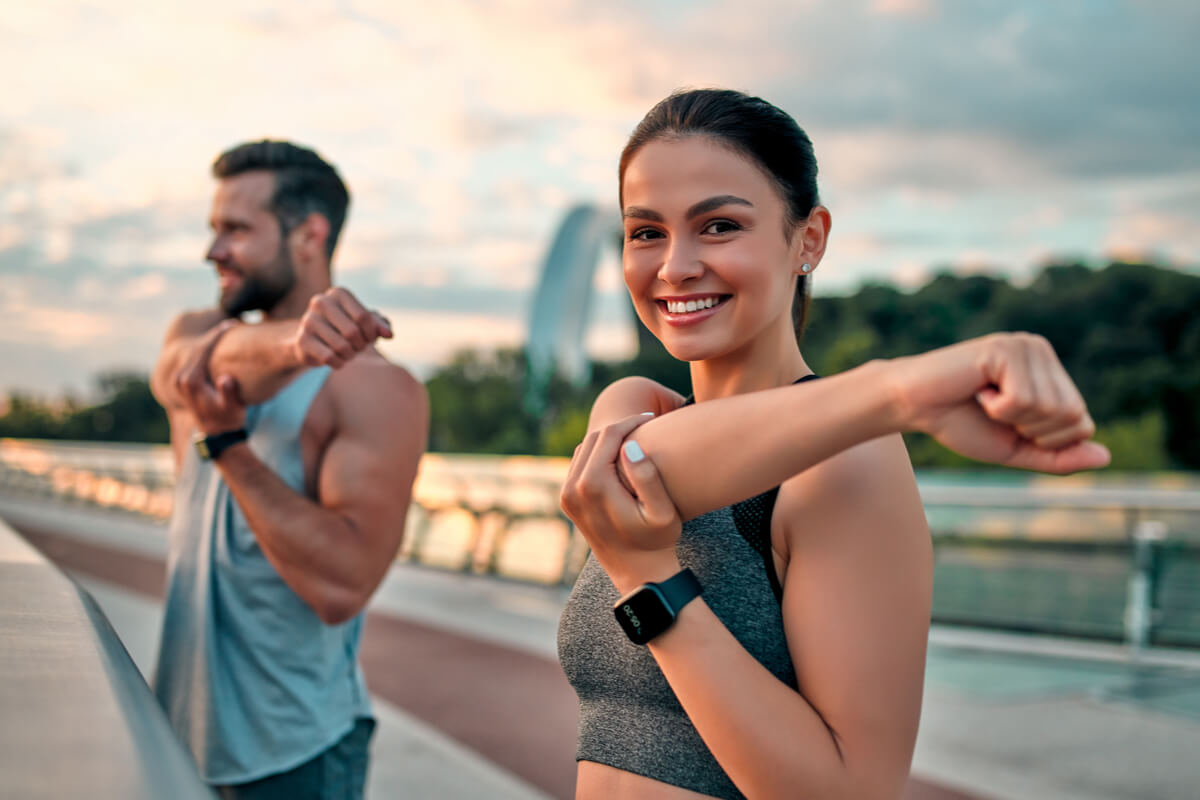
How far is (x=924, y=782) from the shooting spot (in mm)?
4266

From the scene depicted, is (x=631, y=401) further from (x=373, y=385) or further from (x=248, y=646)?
(x=248, y=646)

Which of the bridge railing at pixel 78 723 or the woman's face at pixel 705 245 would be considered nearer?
the bridge railing at pixel 78 723

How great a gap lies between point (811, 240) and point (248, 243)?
1.44 metres

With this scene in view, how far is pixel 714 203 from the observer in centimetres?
125

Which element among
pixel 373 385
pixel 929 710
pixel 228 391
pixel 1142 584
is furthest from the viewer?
pixel 1142 584

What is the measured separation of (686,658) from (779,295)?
1.55ft

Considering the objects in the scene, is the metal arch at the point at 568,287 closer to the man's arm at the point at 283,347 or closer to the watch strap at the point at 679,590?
the man's arm at the point at 283,347

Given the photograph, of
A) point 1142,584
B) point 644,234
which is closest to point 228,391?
point 644,234

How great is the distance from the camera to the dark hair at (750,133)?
129 centimetres

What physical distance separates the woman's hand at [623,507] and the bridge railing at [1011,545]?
5.58 meters

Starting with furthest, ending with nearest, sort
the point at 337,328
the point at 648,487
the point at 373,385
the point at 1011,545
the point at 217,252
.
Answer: the point at 1011,545, the point at 217,252, the point at 373,385, the point at 337,328, the point at 648,487

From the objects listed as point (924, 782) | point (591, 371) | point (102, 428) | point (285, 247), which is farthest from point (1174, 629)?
point (102, 428)

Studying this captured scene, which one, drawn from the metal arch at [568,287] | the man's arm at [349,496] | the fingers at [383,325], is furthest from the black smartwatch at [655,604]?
the metal arch at [568,287]

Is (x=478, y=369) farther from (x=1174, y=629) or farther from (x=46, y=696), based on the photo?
(x=46, y=696)
